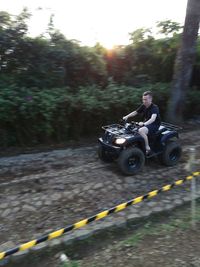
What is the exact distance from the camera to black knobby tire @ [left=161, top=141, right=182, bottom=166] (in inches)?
282

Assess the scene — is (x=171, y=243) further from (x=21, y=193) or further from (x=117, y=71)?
(x=117, y=71)

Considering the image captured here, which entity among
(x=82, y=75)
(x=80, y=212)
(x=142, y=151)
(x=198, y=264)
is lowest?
(x=198, y=264)

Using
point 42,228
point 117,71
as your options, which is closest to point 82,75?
point 117,71

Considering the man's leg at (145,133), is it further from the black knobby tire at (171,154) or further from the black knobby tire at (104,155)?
the black knobby tire at (104,155)

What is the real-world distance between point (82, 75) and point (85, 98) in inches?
86.8

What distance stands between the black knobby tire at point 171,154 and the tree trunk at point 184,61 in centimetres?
284

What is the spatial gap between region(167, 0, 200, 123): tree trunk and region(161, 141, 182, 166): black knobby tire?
9.32ft

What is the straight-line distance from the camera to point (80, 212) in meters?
5.38

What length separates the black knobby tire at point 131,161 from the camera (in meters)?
6.55

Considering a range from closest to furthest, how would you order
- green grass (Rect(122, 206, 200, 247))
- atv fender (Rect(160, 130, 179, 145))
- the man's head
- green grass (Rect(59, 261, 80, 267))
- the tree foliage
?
green grass (Rect(59, 261, 80, 267))
green grass (Rect(122, 206, 200, 247))
the man's head
atv fender (Rect(160, 130, 179, 145))
the tree foliage

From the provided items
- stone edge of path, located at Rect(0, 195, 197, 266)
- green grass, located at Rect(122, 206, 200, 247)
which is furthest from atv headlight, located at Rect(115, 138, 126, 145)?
green grass, located at Rect(122, 206, 200, 247)

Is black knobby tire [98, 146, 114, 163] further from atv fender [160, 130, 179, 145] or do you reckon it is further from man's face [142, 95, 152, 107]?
man's face [142, 95, 152, 107]

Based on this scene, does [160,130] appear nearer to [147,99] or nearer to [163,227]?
[147,99]

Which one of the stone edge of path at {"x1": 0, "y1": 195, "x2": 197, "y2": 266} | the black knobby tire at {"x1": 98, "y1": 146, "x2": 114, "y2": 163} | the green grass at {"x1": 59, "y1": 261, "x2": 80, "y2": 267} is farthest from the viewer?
the black knobby tire at {"x1": 98, "y1": 146, "x2": 114, "y2": 163}
